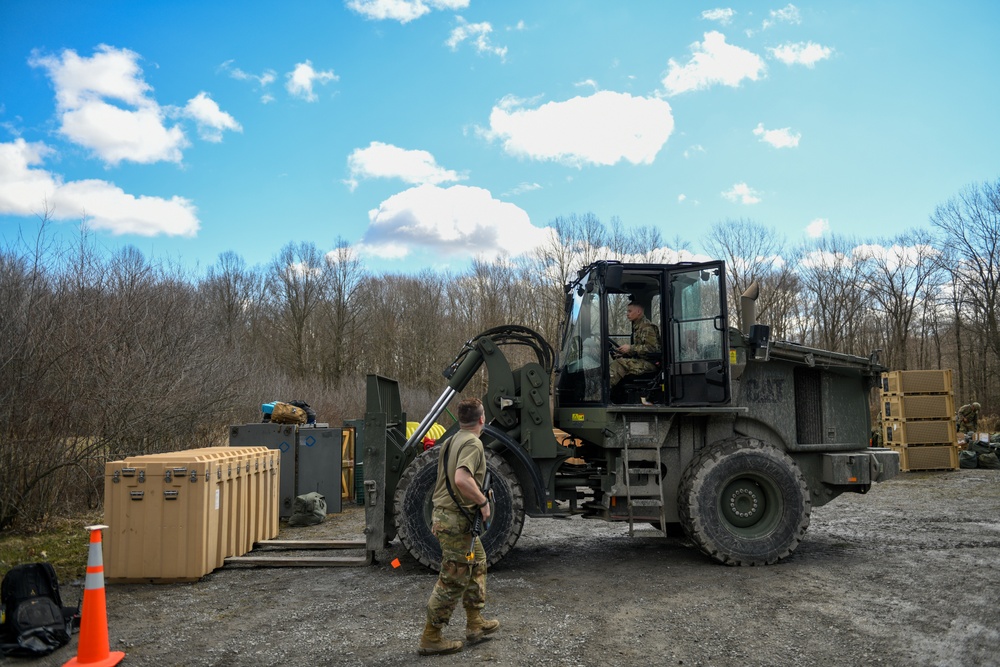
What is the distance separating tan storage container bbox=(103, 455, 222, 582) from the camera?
6.88m

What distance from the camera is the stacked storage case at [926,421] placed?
16922mm

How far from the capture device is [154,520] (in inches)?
272

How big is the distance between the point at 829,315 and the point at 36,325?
34906 millimetres

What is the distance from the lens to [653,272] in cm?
805

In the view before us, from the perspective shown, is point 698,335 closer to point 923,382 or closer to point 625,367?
point 625,367

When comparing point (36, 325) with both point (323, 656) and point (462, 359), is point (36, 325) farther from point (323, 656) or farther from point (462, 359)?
point (323, 656)

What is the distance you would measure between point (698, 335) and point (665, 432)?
3.63 feet

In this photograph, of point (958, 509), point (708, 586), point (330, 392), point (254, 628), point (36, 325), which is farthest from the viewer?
point (330, 392)

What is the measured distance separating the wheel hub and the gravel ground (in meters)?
0.54

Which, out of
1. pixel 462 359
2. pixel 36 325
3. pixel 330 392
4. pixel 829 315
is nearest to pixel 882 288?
pixel 829 315

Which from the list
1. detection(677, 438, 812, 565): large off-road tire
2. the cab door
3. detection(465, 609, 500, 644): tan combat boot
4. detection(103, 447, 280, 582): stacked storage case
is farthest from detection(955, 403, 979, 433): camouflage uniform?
detection(103, 447, 280, 582): stacked storage case

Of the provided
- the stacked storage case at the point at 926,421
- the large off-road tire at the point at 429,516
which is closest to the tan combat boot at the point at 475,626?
the large off-road tire at the point at 429,516

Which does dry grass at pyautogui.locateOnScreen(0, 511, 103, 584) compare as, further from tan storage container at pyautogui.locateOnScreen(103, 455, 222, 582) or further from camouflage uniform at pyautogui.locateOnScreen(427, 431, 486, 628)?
camouflage uniform at pyautogui.locateOnScreen(427, 431, 486, 628)

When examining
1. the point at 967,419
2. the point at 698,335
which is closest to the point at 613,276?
the point at 698,335
